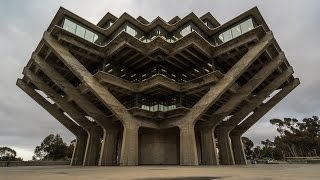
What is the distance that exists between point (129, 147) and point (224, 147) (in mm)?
13336

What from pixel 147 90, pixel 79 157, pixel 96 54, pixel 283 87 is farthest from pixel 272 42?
pixel 79 157

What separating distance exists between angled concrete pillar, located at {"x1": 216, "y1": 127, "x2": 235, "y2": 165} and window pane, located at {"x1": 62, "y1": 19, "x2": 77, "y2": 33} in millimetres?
23439

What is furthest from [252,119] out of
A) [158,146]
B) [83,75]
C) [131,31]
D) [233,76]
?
[83,75]

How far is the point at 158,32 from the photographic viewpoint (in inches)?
1210

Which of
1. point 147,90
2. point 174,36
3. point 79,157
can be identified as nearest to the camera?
point 147,90

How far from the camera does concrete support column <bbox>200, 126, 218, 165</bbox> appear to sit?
91.5 feet

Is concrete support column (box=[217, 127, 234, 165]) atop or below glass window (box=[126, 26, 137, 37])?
below

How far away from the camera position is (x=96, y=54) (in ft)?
93.4

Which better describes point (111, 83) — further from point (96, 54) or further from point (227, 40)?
point (227, 40)

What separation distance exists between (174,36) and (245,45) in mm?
9784

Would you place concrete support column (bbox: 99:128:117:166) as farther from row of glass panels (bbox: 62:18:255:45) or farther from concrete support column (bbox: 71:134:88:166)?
row of glass panels (bbox: 62:18:255:45)

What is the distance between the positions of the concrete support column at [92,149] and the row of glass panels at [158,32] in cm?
1302

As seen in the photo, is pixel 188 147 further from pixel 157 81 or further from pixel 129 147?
pixel 157 81

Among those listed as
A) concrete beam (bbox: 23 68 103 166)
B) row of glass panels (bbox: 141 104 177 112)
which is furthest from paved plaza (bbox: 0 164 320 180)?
row of glass panels (bbox: 141 104 177 112)
